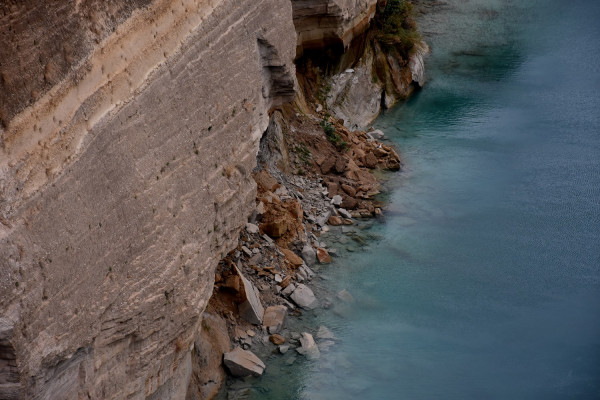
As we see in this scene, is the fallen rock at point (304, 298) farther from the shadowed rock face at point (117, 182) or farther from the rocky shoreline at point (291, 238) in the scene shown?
the shadowed rock face at point (117, 182)

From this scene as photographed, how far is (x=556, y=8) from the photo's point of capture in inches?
1045

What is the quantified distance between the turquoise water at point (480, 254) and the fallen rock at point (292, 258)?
1.94 feet

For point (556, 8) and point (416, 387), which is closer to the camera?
point (416, 387)

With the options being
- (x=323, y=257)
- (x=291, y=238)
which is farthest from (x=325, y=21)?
(x=323, y=257)

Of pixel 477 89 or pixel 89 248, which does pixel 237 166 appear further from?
pixel 477 89

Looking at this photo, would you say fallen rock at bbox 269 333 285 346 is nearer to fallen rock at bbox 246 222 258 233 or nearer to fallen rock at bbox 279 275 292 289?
fallen rock at bbox 279 275 292 289

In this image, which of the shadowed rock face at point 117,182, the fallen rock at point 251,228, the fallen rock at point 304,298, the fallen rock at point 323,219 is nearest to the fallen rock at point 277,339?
the fallen rock at point 304,298

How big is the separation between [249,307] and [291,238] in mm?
2390

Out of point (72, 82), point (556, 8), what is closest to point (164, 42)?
point (72, 82)

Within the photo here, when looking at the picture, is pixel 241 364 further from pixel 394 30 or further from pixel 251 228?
pixel 394 30

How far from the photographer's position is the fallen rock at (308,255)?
46.7 feet

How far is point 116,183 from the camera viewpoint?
27.1 feet

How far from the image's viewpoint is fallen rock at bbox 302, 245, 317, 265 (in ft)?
46.7

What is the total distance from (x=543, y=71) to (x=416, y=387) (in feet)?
43.5
